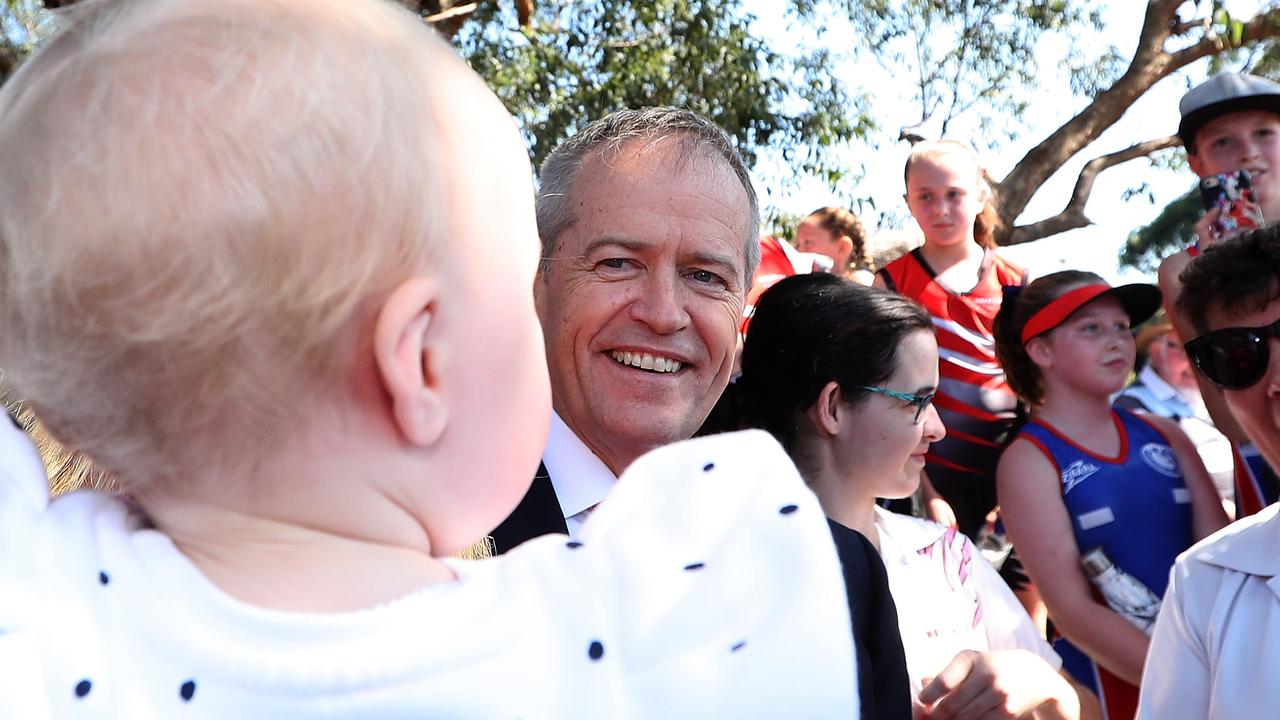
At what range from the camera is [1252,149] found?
175 inches

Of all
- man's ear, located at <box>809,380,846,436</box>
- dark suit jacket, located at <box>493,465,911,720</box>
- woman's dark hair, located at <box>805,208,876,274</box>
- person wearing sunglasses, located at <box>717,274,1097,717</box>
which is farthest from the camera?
woman's dark hair, located at <box>805,208,876,274</box>

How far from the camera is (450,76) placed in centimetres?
94

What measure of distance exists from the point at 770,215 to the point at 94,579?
34.7 ft

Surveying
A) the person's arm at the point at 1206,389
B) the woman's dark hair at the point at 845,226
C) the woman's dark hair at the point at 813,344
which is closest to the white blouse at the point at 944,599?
the woman's dark hair at the point at 813,344

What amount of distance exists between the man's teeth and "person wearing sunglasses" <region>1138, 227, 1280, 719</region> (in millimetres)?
1161

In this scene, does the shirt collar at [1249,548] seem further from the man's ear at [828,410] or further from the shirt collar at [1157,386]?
the shirt collar at [1157,386]

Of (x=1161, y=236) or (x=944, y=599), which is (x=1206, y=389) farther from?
(x=1161, y=236)

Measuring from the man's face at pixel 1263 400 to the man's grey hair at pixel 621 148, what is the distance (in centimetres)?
119

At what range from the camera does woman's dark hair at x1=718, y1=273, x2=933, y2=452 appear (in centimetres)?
343

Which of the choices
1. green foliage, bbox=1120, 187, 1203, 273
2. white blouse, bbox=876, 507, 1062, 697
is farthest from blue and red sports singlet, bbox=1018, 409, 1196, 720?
green foliage, bbox=1120, 187, 1203, 273

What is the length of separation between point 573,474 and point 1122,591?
239cm

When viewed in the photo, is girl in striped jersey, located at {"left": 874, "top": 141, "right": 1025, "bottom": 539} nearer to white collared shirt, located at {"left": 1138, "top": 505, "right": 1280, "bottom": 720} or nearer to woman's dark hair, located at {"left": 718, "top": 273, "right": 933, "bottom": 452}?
woman's dark hair, located at {"left": 718, "top": 273, "right": 933, "bottom": 452}

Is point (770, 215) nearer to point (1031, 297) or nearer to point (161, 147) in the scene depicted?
point (1031, 297)

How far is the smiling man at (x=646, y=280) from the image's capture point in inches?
97.0
